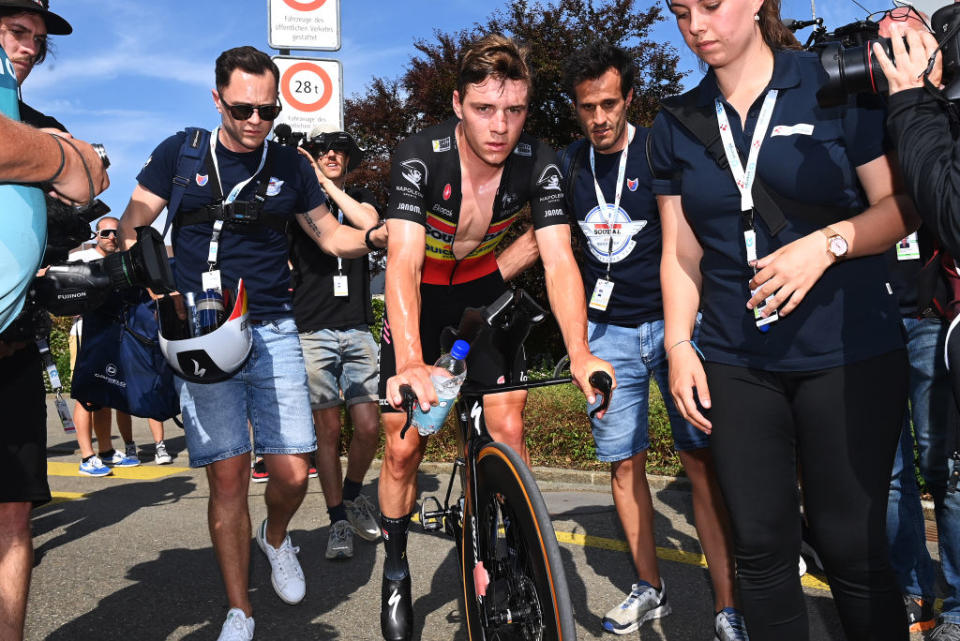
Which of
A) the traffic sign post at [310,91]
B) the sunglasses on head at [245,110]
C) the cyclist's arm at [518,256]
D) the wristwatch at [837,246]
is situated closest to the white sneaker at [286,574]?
the cyclist's arm at [518,256]

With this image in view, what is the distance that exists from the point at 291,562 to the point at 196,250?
1.76 meters

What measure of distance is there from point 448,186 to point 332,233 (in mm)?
1335

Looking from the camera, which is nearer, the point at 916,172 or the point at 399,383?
the point at 916,172

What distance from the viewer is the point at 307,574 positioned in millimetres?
4855

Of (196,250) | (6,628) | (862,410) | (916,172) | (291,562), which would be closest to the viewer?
(916,172)

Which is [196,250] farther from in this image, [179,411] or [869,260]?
[869,260]

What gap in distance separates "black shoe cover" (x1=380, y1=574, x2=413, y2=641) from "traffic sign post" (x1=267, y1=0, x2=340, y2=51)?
541 cm

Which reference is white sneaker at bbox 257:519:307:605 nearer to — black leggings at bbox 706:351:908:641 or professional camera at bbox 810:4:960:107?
black leggings at bbox 706:351:908:641

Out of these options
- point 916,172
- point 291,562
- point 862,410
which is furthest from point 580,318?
point 291,562

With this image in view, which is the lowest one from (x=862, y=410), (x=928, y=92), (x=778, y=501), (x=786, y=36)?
(x=778, y=501)

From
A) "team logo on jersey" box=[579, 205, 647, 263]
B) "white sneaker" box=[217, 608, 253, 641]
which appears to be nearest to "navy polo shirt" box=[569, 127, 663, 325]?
"team logo on jersey" box=[579, 205, 647, 263]

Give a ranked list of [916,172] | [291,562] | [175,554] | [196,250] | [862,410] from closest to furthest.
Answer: [916,172], [862,410], [196,250], [291,562], [175,554]

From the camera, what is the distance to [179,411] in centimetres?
403

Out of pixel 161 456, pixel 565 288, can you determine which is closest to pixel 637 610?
pixel 565 288
